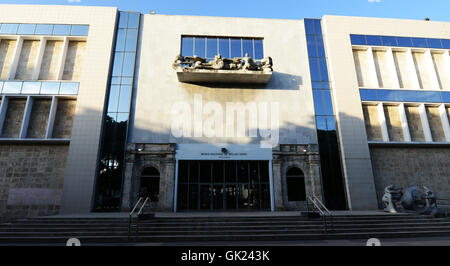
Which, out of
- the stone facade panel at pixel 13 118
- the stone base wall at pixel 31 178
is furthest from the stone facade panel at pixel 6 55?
the stone base wall at pixel 31 178

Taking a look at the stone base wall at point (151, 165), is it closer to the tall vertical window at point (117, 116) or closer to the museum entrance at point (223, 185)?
the tall vertical window at point (117, 116)

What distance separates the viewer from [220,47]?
2116 cm

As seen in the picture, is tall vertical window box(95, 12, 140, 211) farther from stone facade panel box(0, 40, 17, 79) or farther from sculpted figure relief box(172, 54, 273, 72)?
stone facade panel box(0, 40, 17, 79)

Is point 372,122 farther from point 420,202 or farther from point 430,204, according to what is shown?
point 430,204

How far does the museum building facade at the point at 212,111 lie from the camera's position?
17141mm

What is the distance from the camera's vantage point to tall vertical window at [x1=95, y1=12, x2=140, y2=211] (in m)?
16.7

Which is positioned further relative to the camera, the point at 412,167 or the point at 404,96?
the point at 404,96

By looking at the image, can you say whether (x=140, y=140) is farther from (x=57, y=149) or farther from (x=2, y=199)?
(x=2, y=199)

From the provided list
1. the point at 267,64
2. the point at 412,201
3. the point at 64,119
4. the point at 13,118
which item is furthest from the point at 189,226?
the point at 13,118

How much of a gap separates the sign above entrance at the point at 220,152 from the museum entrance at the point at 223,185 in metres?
0.51

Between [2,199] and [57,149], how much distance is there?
485 centimetres

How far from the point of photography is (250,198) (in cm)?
1758

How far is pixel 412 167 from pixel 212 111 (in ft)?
57.4

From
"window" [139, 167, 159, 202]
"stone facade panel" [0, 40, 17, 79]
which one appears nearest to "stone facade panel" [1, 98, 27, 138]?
"stone facade panel" [0, 40, 17, 79]
